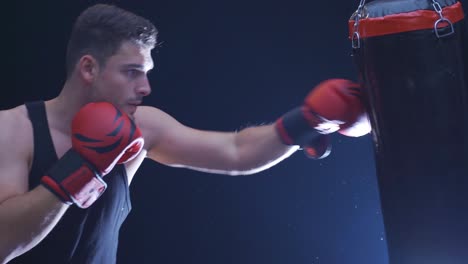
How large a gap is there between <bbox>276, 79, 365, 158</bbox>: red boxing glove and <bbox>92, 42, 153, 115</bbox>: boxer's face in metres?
0.49

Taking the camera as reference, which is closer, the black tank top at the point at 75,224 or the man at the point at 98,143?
the man at the point at 98,143

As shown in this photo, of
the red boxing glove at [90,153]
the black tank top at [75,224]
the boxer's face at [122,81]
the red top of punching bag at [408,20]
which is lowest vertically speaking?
the black tank top at [75,224]

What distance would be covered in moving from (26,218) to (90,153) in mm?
240

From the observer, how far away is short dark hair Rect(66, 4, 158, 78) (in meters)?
1.99

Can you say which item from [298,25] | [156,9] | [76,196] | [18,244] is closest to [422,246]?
[76,196]

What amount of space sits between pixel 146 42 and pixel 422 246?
105cm

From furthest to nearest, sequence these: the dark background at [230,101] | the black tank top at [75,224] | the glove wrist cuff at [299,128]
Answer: the dark background at [230,101] < the glove wrist cuff at [299,128] < the black tank top at [75,224]

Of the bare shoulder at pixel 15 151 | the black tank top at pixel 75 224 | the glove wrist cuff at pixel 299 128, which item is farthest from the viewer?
the glove wrist cuff at pixel 299 128

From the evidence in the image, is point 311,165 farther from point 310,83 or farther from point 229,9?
point 229,9

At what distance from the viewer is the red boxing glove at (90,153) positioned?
5.57 ft

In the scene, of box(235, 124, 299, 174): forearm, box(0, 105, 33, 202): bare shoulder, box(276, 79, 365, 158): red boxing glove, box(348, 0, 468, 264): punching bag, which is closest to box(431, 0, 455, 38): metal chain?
box(348, 0, 468, 264): punching bag

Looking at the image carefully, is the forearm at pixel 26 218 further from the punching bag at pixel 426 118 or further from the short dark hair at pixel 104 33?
the punching bag at pixel 426 118

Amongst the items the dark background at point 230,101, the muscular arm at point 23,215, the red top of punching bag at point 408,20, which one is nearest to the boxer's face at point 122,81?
the muscular arm at point 23,215

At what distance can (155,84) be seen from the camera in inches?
118
